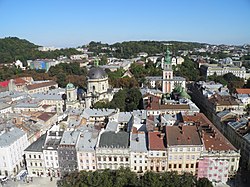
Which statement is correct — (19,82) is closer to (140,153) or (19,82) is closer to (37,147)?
(37,147)

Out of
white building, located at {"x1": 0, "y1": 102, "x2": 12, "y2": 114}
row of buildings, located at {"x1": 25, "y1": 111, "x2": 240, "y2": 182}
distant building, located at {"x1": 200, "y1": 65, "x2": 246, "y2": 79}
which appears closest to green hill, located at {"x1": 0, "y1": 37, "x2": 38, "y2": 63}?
white building, located at {"x1": 0, "y1": 102, "x2": 12, "y2": 114}

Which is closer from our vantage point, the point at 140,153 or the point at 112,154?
the point at 140,153

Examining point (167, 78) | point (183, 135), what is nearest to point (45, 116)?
point (183, 135)

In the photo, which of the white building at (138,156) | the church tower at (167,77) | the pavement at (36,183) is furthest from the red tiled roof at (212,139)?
the church tower at (167,77)

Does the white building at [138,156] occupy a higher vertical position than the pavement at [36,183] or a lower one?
higher

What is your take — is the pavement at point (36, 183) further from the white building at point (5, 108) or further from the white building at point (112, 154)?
the white building at point (5, 108)

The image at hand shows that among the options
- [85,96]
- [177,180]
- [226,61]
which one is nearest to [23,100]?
[85,96]
